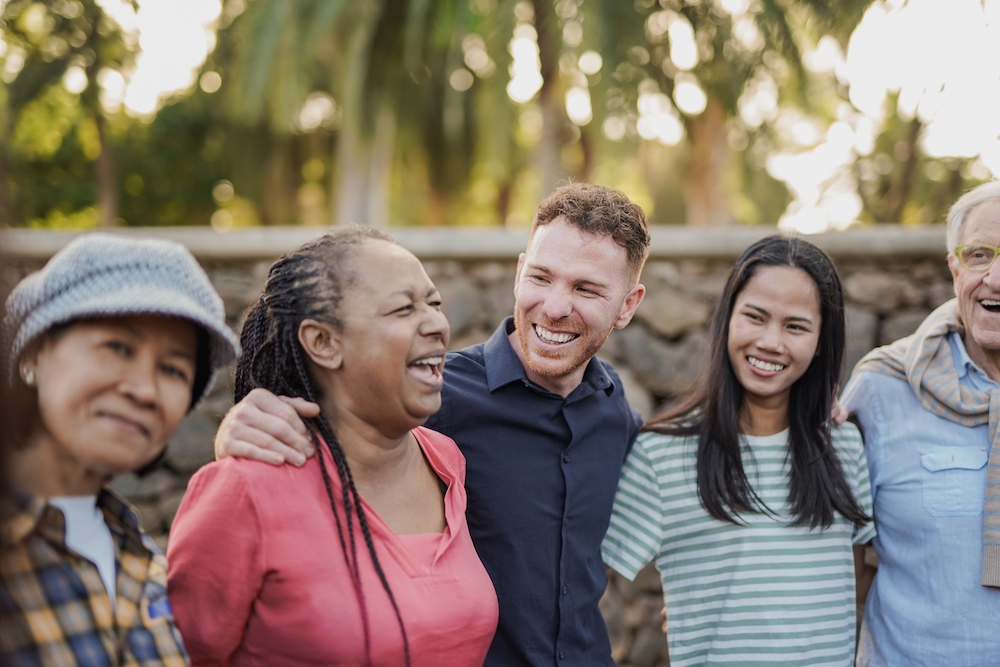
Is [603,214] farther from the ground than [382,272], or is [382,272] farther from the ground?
[603,214]

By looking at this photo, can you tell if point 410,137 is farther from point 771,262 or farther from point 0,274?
point 0,274

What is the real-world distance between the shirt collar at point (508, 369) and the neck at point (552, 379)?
0.02 m

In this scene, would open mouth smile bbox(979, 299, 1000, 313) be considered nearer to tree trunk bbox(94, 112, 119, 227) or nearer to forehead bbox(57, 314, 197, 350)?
forehead bbox(57, 314, 197, 350)

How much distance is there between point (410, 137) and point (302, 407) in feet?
34.9

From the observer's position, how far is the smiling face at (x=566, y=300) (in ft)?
8.62

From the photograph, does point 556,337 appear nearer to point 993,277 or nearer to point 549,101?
point 993,277

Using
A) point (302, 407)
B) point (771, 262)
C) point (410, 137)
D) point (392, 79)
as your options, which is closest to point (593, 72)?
point (392, 79)

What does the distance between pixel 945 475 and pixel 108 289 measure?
2.62 meters

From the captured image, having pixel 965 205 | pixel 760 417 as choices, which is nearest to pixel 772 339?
pixel 760 417

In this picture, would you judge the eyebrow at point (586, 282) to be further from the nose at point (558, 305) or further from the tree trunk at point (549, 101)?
Answer: the tree trunk at point (549, 101)

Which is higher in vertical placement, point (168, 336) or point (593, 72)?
point (593, 72)

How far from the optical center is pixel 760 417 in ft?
9.56

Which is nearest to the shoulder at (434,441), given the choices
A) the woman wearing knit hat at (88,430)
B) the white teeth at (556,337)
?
the white teeth at (556,337)

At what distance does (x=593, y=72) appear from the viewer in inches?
342
